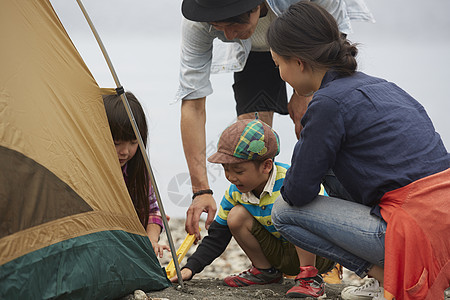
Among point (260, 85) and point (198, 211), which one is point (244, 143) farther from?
point (260, 85)

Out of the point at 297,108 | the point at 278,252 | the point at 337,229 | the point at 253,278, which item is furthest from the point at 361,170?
the point at 297,108

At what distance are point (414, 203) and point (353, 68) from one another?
1.82 ft

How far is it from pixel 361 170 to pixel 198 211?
3.19ft

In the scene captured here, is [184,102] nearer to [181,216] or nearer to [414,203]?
[414,203]

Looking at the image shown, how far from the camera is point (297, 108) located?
336cm

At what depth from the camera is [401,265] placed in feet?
6.33

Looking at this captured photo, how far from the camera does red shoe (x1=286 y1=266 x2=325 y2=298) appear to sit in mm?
2352

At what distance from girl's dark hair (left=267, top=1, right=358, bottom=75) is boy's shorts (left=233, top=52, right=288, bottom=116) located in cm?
116

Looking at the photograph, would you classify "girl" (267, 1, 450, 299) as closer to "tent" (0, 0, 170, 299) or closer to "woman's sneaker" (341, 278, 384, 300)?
"woman's sneaker" (341, 278, 384, 300)

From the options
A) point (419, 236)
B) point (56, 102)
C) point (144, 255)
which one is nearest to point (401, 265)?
point (419, 236)

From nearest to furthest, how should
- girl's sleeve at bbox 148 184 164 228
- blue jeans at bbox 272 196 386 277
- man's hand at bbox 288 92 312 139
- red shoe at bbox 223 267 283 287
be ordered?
blue jeans at bbox 272 196 386 277 < red shoe at bbox 223 267 283 287 < girl's sleeve at bbox 148 184 164 228 < man's hand at bbox 288 92 312 139

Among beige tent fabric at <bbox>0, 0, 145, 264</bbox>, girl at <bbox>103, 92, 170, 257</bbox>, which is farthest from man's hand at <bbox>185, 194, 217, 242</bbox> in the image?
beige tent fabric at <bbox>0, 0, 145, 264</bbox>

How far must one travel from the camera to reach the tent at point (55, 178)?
181 centimetres

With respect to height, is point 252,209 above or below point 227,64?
below
